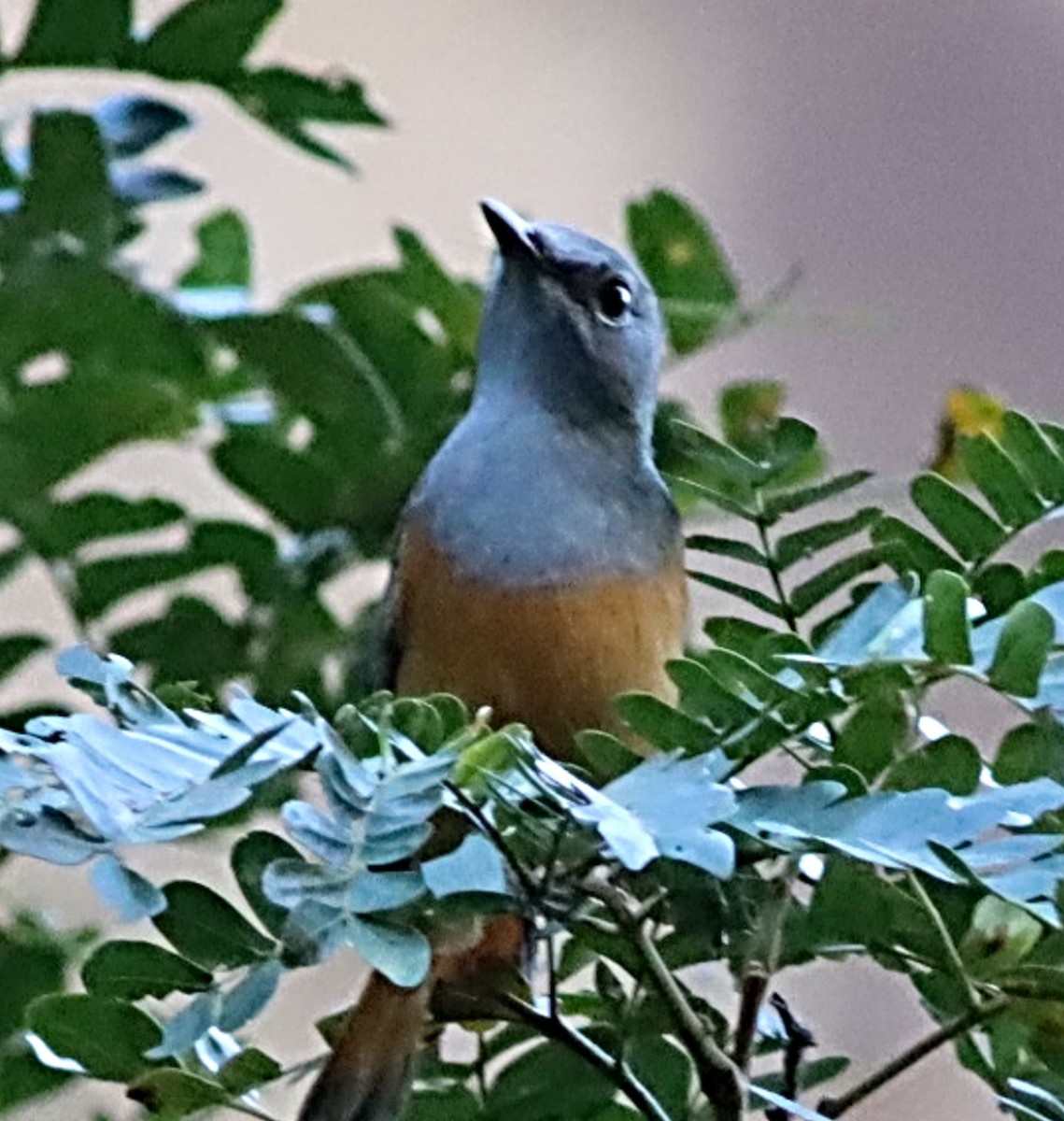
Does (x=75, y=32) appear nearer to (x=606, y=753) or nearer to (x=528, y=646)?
(x=528, y=646)

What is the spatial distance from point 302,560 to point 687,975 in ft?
1.03

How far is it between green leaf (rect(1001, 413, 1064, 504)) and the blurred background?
1.26 m

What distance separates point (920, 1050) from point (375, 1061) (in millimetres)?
178

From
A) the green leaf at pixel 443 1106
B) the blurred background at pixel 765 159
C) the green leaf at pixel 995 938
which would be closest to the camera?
the green leaf at pixel 995 938

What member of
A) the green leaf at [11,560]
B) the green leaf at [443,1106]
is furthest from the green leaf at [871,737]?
the green leaf at [11,560]

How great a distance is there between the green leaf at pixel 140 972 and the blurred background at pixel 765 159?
4.48ft

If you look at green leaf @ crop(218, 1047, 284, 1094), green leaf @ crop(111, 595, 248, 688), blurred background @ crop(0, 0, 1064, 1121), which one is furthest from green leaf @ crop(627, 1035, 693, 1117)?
blurred background @ crop(0, 0, 1064, 1121)

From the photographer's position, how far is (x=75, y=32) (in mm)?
932

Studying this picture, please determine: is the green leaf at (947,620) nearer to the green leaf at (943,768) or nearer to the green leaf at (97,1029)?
the green leaf at (943,768)

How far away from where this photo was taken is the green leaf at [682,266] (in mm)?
1023

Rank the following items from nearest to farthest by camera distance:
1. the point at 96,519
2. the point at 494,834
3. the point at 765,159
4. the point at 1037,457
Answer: the point at 494,834 → the point at 1037,457 → the point at 96,519 → the point at 765,159

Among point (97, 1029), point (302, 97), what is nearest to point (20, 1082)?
point (97, 1029)

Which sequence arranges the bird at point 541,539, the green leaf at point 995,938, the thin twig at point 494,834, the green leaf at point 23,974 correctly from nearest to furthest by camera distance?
the thin twig at point 494,834 → the green leaf at point 995,938 → the bird at point 541,539 → the green leaf at point 23,974

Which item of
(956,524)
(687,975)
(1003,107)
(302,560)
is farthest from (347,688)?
(1003,107)
